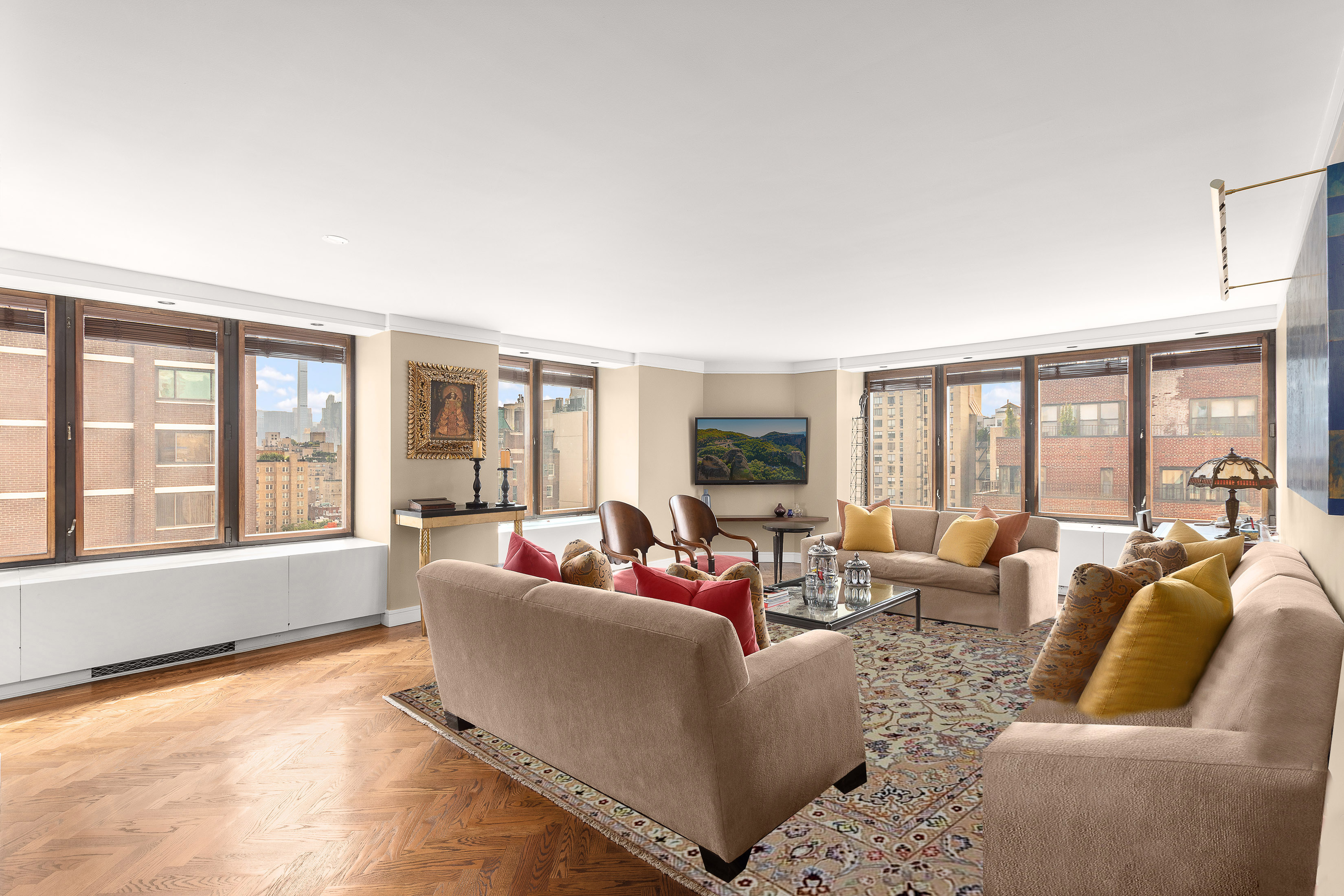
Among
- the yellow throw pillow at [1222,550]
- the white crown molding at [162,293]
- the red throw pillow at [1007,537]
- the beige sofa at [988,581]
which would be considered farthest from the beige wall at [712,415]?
the yellow throw pillow at [1222,550]

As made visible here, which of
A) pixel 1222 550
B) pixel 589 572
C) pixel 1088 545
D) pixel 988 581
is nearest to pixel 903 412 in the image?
pixel 1088 545

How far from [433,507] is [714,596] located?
3.44m

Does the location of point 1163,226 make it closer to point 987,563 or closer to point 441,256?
point 987,563

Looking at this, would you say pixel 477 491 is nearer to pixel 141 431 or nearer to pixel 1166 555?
pixel 141 431

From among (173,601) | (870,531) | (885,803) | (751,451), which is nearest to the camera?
(885,803)

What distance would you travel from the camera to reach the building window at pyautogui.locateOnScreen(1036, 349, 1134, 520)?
20.5 feet

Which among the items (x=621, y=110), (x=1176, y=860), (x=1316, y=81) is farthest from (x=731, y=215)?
(x=1176, y=860)

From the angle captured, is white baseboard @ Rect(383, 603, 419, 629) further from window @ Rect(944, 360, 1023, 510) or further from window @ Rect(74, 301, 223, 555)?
window @ Rect(944, 360, 1023, 510)

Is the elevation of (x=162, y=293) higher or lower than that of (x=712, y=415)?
higher

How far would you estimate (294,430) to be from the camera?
5242 mm

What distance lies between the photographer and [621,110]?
6.94ft

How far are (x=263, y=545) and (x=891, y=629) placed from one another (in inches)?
189

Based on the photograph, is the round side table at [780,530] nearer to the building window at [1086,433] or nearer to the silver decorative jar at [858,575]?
the building window at [1086,433]

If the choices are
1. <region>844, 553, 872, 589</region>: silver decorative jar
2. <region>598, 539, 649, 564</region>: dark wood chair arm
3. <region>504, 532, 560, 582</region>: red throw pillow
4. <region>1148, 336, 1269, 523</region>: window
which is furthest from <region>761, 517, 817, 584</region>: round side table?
<region>504, 532, 560, 582</region>: red throw pillow
